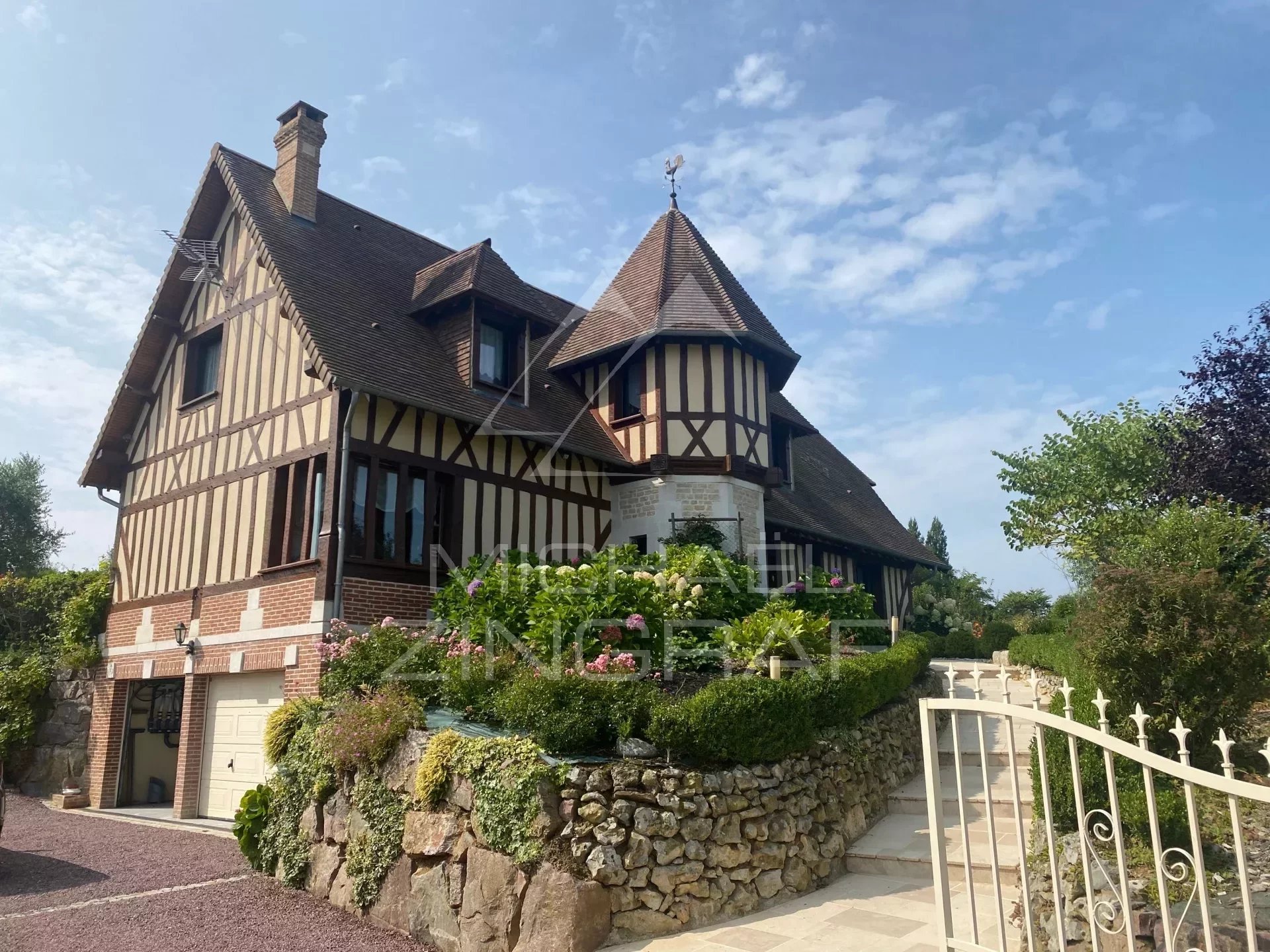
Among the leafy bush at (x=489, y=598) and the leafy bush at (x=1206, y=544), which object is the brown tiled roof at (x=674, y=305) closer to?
the leafy bush at (x=489, y=598)

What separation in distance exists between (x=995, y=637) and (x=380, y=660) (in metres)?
15.2

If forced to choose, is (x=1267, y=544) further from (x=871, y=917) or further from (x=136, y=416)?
(x=136, y=416)

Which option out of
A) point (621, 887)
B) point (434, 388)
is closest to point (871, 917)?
point (621, 887)

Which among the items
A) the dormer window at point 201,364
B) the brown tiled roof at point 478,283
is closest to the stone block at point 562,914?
the brown tiled roof at point 478,283

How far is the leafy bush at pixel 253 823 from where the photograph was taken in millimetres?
8492

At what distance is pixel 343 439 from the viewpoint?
10609mm

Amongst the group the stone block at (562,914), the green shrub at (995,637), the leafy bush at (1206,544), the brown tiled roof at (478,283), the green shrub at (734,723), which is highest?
the brown tiled roof at (478,283)

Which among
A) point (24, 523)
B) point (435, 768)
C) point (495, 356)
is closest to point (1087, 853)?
point (435, 768)

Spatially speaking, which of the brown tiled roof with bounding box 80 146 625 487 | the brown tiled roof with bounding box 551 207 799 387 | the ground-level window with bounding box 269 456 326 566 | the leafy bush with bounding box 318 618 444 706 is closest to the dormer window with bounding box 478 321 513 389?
the brown tiled roof with bounding box 80 146 625 487

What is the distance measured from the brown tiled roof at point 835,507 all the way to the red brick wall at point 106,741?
1073 cm

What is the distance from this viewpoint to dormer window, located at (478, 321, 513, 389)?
13.1 meters

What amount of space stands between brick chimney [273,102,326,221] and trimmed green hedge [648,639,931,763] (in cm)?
1041

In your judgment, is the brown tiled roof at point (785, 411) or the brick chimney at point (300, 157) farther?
the brown tiled roof at point (785, 411)

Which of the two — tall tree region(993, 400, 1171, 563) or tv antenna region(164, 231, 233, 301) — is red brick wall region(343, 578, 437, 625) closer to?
tv antenna region(164, 231, 233, 301)
